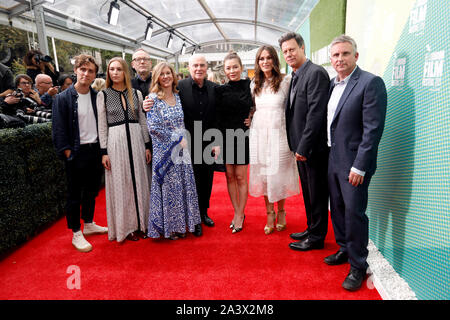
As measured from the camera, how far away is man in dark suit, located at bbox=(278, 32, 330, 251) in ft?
7.39

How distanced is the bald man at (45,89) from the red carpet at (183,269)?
5.95ft

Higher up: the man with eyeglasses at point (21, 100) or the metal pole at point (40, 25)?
the metal pole at point (40, 25)

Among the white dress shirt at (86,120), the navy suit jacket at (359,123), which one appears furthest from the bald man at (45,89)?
the navy suit jacket at (359,123)

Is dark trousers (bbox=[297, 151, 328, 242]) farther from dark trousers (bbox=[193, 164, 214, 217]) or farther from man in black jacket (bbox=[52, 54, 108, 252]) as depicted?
man in black jacket (bbox=[52, 54, 108, 252])

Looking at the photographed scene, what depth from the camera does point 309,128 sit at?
7.45 feet

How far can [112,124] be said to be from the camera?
266cm

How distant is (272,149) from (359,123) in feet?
2.91

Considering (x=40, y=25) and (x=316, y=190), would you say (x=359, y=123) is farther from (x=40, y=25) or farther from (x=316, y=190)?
Answer: (x=40, y=25)

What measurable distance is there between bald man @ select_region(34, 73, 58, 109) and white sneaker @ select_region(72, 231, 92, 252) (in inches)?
79.6

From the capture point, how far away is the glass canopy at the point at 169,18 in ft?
23.2

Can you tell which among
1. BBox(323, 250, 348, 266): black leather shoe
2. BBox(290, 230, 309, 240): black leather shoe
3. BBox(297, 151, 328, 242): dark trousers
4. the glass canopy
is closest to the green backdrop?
BBox(323, 250, 348, 266): black leather shoe

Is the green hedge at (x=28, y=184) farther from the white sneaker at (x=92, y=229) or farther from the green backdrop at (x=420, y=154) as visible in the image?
the green backdrop at (x=420, y=154)

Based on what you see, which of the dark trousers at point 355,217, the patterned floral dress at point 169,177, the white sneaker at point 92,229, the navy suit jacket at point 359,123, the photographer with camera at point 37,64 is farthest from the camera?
the photographer with camera at point 37,64

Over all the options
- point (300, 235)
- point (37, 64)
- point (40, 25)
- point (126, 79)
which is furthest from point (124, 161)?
point (40, 25)
